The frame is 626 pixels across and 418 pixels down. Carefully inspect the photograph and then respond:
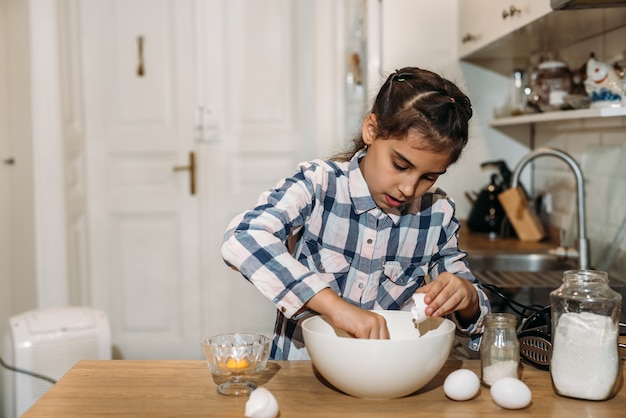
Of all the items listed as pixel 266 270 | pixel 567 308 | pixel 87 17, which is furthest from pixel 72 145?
pixel 567 308

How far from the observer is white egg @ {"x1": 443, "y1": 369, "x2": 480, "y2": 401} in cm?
113

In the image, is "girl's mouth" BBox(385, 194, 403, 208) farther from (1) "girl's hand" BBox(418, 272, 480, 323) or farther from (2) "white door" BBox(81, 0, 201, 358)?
(2) "white door" BBox(81, 0, 201, 358)

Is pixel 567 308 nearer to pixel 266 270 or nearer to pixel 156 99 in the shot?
pixel 266 270

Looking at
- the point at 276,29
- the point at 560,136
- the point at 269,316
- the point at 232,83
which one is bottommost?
the point at 269,316

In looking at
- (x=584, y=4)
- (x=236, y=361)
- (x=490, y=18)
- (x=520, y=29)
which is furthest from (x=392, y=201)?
(x=490, y=18)

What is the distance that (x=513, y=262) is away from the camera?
258 centimetres

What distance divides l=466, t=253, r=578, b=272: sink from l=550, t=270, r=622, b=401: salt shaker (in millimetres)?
1394

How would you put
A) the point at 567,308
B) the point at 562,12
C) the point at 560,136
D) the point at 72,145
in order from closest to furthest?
the point at 567,308, the point at 562,12, the point at 560,136, the point at 72,145

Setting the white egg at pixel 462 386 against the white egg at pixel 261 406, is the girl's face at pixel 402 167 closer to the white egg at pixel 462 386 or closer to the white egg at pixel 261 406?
the white egg at pixel 462 386

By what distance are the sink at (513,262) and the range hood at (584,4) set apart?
0.98m

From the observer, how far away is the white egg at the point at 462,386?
1135 millimetres

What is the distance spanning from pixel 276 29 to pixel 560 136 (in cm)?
163

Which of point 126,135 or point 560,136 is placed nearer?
point 560,136

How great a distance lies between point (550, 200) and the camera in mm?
2975
